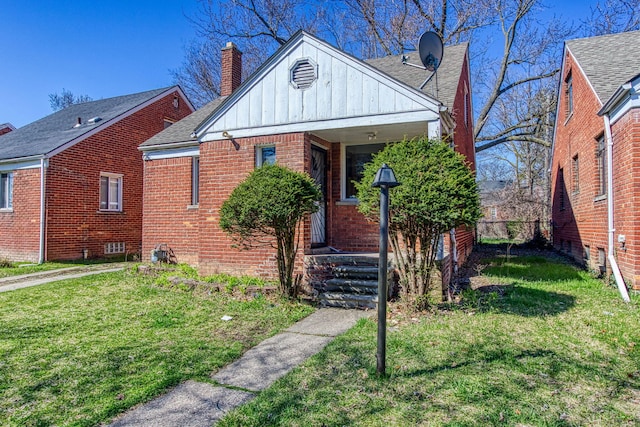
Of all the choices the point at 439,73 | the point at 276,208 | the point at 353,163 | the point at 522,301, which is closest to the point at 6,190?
the point at 353,163

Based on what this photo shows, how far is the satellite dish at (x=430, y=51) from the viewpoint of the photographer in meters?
7.57

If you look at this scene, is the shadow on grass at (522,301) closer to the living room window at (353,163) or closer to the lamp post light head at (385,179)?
the lamp post light head at (385,179)

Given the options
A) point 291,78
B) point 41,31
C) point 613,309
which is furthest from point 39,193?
point 613,309

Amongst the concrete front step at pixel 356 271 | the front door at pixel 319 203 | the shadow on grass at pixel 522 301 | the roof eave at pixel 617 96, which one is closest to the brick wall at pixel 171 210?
the front door at pixel 319 203

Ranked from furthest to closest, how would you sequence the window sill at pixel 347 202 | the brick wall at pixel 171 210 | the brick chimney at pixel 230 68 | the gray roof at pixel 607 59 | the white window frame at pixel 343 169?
the brick chimney at pixel 230 68 < the brick wall at pixel 171 210 < the white window frame at pixel 343 169 < the window sill at pixel 347 202 < the gray roof at pixel 607 59

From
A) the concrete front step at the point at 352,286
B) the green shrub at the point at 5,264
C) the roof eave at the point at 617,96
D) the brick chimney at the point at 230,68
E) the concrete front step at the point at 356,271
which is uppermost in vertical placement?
the brick chimney at the point at 230,68

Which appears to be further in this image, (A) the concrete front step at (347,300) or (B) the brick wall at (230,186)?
(B) the brick wall at (230,186)

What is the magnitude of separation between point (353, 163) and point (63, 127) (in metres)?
12.5

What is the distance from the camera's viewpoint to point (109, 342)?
190 inches

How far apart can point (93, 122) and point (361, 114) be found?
11.7 metres

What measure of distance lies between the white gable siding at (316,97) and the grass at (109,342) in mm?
3520

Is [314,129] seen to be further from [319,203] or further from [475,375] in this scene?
[475,375]

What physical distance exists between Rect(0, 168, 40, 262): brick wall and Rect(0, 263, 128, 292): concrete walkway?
243cm

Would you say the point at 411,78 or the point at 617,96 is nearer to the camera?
the point at 617,96
